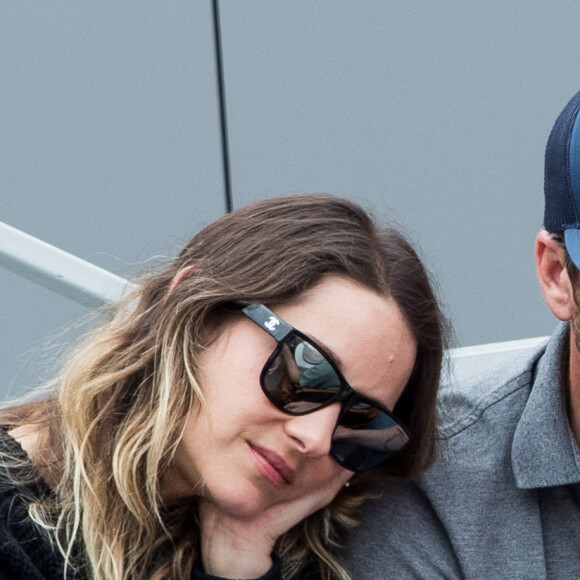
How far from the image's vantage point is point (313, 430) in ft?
6.31

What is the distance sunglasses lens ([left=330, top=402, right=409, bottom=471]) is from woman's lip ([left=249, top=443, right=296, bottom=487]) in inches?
3.7

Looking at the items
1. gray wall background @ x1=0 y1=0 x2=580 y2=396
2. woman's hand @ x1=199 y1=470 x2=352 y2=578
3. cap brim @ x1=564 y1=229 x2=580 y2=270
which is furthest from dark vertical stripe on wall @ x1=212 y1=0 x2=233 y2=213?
cap brim @ x1=564 y1=229 x2=580 y2=270

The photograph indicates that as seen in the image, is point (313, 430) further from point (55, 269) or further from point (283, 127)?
point (283, 127)

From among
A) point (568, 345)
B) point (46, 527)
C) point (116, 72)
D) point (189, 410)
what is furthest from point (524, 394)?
point (116, 72)

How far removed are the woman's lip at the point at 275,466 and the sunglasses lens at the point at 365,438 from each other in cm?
9

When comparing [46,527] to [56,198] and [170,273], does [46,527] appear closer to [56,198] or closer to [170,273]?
[170,273]

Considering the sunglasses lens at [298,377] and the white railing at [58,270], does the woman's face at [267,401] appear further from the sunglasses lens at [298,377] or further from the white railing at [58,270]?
the white railing at [58,270]

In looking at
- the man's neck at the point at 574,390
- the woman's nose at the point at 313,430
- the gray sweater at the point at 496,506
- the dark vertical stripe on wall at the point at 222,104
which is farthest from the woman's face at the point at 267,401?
the dark vertical stripe on wall at the point at 222,104

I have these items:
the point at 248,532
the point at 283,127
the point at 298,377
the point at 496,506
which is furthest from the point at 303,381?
the point at 283,127

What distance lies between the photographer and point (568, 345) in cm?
219

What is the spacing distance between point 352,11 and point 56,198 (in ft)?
2.63

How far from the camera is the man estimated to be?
6.72 ft

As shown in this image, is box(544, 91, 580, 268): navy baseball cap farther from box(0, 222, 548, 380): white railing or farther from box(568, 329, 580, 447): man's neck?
box(0, 222, 548, 380): white railing

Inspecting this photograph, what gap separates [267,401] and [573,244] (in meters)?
0.59
